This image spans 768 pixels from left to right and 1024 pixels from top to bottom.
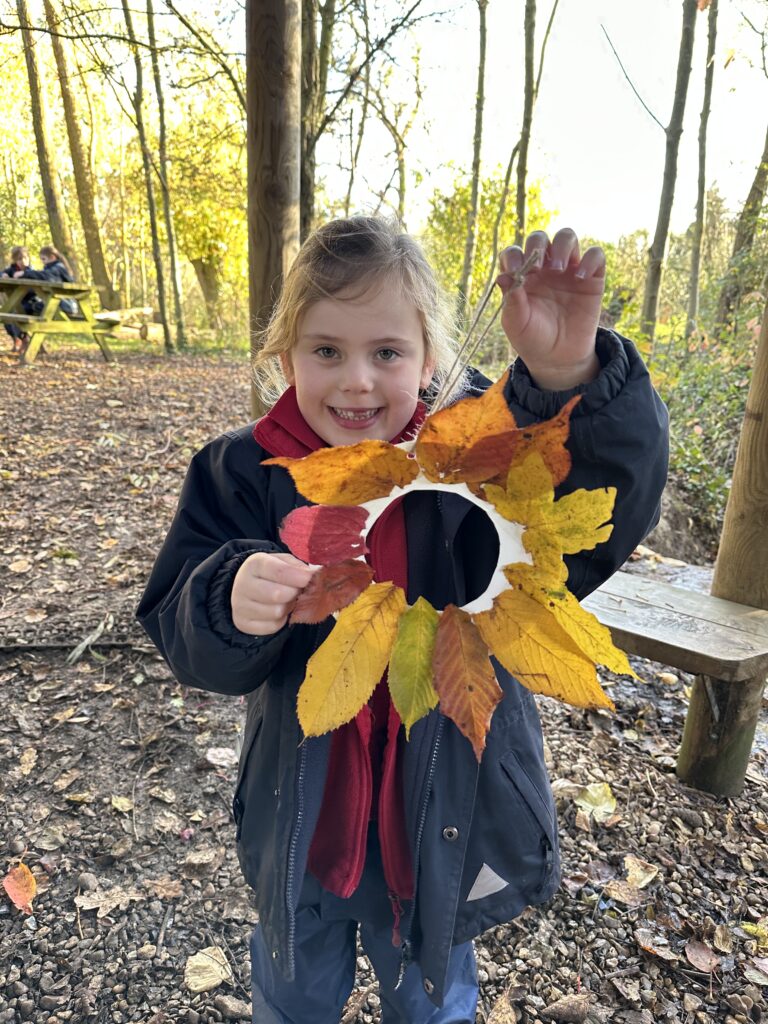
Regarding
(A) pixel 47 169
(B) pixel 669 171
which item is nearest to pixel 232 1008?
(B) pixel 669 171

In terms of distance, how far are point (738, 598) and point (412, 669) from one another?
1880 mm

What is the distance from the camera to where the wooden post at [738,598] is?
6.69ft

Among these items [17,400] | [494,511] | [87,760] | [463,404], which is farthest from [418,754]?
[17,400]

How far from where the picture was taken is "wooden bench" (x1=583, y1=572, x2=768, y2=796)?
1835mm

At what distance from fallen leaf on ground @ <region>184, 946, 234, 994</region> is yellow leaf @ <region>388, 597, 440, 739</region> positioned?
4.71 ft

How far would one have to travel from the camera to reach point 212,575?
0.96 meters

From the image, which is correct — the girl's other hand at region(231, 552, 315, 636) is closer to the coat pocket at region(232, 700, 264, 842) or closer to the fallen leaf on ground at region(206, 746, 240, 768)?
the coat pocket at region(232, 700, 264, 842)

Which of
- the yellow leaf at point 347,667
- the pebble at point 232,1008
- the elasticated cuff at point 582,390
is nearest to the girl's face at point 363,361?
the elasticated cuff at point 582,390

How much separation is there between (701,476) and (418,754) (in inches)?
175

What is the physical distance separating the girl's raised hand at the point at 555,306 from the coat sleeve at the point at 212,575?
1.54ft

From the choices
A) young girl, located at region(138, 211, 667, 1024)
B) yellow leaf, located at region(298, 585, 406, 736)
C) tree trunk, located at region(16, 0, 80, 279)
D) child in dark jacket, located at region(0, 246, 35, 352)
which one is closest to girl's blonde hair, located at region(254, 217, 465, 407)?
young girl, located at region(138, 211, 667, 1024)

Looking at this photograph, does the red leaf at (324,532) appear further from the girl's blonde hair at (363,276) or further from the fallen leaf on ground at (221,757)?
the fallen leaf on ground at (221,757)

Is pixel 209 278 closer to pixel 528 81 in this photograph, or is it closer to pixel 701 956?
pixel 528 81

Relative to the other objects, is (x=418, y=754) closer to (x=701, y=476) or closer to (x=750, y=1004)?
(x=750, y=1004)
